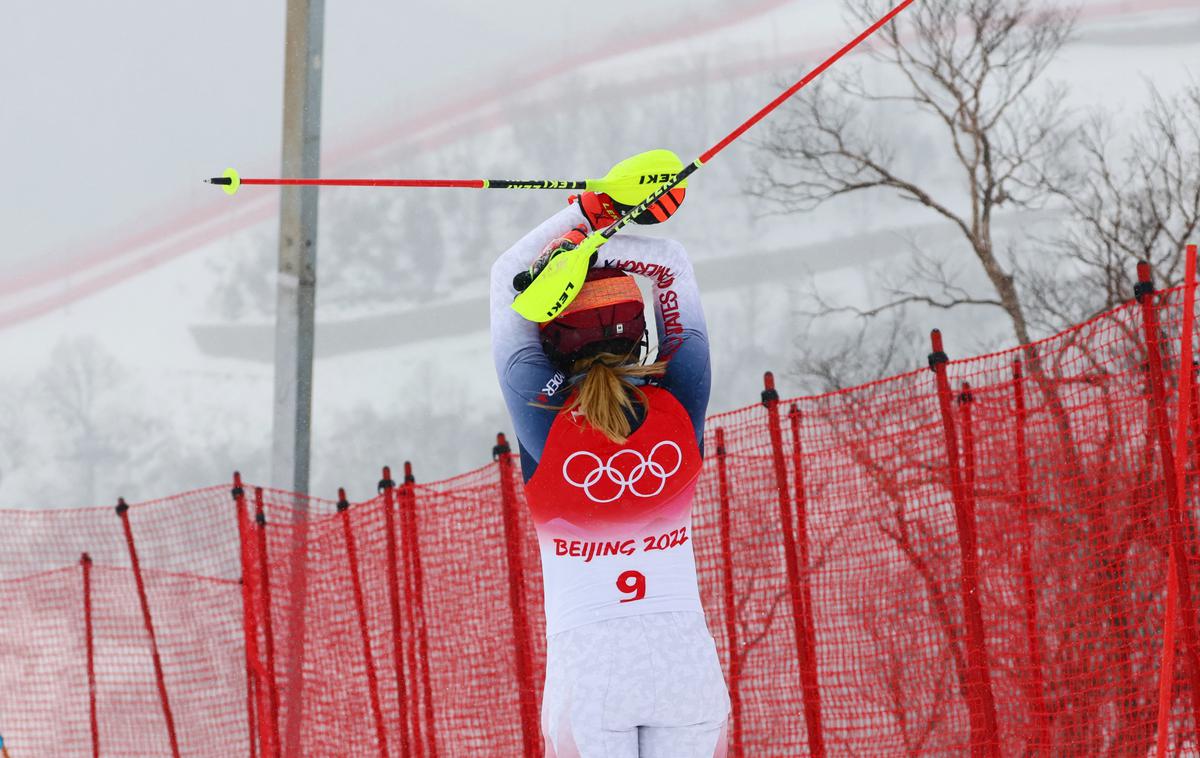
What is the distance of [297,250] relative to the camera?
6.98 metres

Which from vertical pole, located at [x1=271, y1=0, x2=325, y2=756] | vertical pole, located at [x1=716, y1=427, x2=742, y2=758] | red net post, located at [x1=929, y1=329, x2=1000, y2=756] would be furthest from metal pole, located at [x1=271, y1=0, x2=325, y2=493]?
red net post, located at [x1=929, y1=329, x2=1000, y2=756]

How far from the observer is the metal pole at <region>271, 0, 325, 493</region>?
6836mm

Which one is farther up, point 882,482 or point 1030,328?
point 1030,328

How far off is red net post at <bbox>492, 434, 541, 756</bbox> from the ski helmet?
343 cm

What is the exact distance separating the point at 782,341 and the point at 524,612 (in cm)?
2432

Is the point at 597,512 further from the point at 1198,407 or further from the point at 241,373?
the point at 241,373

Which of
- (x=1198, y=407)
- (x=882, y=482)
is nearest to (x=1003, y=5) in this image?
(x=882, y=482)

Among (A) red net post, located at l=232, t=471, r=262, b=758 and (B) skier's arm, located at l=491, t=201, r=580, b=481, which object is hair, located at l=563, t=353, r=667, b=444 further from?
(A) red net post, located at l=232, t=471, r=262, b=758

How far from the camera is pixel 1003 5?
1631 centimetres

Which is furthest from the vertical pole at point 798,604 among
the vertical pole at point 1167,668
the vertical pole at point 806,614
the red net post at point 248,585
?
the red net post at point 248,585

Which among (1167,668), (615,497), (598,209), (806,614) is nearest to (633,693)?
(615,497)

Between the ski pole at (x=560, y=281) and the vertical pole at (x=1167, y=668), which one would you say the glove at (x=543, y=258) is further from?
the vertical pole at (x=1167, y=668)

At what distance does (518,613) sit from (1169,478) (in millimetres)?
2973

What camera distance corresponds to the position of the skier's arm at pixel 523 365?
8.23 ft
